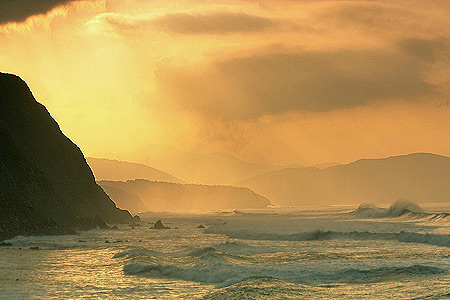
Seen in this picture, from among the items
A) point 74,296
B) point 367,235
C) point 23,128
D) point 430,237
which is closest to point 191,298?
point 74,296

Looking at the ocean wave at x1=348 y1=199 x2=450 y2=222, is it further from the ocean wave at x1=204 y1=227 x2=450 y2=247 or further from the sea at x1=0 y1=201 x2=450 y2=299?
the sea at x1=0 y1=201 x2=450 y2=299

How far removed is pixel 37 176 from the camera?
73.8 metres

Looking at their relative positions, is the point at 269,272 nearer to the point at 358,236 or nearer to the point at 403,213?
the point at 358,236

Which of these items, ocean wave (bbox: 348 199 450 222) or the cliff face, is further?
ocean wave (bbox: 348 199 450 222)

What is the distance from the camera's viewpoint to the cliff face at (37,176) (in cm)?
6519

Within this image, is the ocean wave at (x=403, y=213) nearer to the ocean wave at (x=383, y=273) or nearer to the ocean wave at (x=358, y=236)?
the ocean wave at (x=358, y=236)

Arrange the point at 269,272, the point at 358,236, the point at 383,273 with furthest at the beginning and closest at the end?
the point at 358,236
the point at 269,272
the point at 383,273

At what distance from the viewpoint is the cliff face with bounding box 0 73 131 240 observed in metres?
65.2

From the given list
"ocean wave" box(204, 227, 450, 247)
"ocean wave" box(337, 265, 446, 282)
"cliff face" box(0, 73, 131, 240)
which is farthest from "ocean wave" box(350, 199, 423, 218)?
"ocean wave" box(337, 265, 446, 282)

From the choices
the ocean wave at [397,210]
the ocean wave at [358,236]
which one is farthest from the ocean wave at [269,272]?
the ocean wave at [397,210]

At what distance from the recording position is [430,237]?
51.3 meters

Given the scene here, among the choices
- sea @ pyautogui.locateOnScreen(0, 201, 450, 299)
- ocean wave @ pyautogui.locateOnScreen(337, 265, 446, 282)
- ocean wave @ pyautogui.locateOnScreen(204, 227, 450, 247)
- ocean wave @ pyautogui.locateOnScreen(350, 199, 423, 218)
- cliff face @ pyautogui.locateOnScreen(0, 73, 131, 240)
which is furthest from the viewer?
ocean wave @ pyautogui.locateOnScreen(350, 199, 423, 218)

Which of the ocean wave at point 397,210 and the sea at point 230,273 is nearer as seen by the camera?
the sea at point 230,273

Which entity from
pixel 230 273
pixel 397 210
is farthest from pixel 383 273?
pixel 397 210
